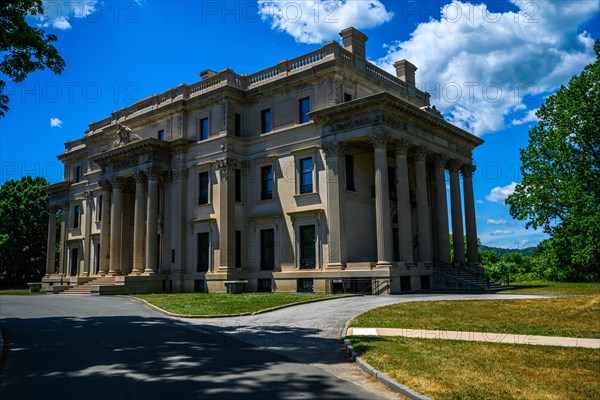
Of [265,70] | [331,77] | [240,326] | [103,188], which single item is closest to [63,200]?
[103,188]

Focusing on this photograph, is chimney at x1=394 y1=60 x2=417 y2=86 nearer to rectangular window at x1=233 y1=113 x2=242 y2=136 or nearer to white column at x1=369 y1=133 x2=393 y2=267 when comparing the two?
white column at x1=369 y1=133 x2=393 y2=267

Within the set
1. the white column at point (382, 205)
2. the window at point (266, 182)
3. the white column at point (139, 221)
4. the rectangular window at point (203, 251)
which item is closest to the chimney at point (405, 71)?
the white column at point (382, 205)

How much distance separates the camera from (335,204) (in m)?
30.5

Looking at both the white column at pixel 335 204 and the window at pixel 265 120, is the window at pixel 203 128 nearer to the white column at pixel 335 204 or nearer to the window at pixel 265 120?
the window at pixel 265 120

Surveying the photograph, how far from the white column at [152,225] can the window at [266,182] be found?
8.69 meters

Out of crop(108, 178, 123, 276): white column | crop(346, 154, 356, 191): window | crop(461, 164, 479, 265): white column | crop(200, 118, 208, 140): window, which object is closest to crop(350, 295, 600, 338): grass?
crop(346, 154, 356, 191): window

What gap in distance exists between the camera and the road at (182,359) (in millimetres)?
8164

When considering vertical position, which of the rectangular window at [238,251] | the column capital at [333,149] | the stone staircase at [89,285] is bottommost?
the stone staircase at [89,285]

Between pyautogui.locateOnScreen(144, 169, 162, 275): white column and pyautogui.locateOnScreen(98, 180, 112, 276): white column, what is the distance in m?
6.62

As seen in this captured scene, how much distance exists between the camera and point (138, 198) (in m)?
39.0

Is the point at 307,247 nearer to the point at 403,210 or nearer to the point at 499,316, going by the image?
the point at 403,210

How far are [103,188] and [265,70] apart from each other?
18.2 metres

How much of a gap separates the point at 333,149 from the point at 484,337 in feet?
63.6

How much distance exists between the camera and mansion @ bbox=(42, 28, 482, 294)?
30328 mm
